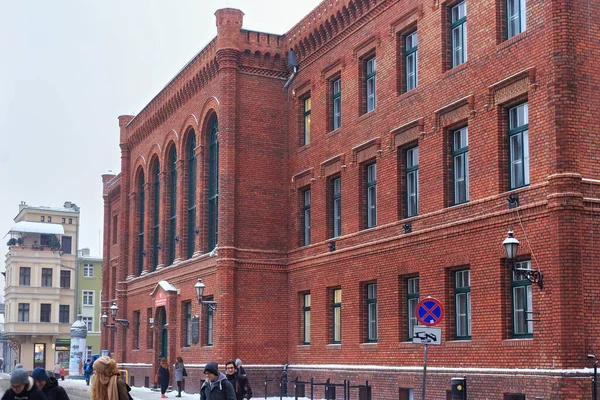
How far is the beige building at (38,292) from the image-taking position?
8719 cm

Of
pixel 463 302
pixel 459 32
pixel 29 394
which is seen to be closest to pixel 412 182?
pixel 463 302

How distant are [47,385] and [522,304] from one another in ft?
44.4

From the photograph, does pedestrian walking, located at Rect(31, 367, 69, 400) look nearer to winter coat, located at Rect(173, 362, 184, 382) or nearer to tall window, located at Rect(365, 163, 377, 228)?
tall window, located at Rect(365, 163, 377, 228)

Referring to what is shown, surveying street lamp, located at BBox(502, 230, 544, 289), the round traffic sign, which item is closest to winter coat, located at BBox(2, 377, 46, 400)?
the round traffic sign

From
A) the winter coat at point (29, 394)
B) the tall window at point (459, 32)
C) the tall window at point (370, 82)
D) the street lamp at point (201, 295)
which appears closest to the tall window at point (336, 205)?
the tall window at point (370, 82)

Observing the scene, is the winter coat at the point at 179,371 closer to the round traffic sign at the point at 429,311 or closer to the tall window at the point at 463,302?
the tall window at the point at 463,302

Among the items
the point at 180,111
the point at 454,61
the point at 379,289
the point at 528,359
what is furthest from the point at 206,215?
the point at 528,359

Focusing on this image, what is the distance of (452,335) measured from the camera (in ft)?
79.7

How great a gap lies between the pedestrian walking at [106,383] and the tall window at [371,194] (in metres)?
19.2

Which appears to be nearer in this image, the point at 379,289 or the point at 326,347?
the point at 379,289

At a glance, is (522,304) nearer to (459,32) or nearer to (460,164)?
(460,164)

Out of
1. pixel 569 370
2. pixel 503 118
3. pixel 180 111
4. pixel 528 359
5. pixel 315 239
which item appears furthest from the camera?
pixel 180 111

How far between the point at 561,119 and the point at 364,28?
10.5 meters

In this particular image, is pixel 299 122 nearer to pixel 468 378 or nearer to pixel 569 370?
pixel 468 378
